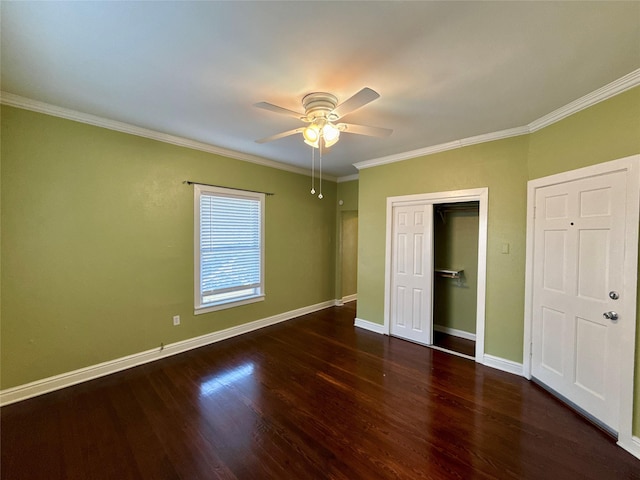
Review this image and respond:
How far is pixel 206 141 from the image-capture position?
348cm

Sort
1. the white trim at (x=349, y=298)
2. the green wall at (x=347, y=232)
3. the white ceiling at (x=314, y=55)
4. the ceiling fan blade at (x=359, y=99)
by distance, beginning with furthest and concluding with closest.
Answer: the white trim at (x=349, y=298), the green wall at (x=347, y=232), the ceiling fan blade at (x=359, y=99), the white ceiling at (x=314, y=55)

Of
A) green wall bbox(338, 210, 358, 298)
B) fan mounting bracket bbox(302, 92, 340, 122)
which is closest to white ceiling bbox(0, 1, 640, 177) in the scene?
fan mounting bracket bbox(302, 92, 340, 122)

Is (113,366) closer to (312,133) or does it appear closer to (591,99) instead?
(312,133)

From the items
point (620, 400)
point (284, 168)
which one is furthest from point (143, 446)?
point (284, 168)

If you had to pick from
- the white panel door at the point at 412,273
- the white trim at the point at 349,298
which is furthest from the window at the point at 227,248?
the white trim at the point at 349,298

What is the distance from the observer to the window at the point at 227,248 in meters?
3.64

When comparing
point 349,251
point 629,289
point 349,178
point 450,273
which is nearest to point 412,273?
point 450,273

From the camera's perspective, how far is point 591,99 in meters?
2.21

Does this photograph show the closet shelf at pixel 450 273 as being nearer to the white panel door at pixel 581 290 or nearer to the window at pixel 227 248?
the white panel door at pixel 581 290

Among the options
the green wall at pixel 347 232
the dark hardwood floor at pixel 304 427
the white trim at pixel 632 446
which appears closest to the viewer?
the dark hardwood floor at pixel 304 427

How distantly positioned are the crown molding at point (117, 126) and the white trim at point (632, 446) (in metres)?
4.76

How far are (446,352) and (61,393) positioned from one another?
4290 millimetres

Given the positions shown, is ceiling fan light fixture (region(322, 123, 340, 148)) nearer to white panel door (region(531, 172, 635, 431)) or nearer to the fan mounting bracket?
the fan mounting bracket

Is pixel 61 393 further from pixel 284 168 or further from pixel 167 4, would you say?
pixel 284 168
